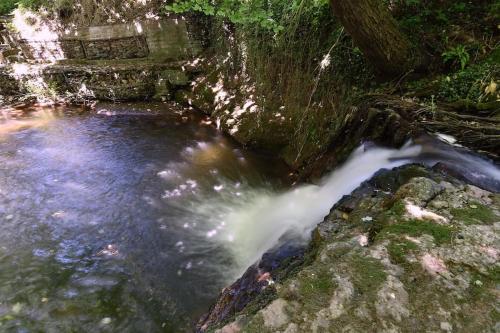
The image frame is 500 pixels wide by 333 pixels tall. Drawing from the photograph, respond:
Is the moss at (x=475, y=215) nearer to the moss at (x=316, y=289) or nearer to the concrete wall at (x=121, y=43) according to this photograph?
the moss at (x=316, y=289)

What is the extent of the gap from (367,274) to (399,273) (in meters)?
0.20

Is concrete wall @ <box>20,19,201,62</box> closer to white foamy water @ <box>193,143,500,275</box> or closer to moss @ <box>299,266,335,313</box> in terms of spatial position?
white foamy water @ <box>193,143,500,275</box>

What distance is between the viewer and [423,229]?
239 centimetres

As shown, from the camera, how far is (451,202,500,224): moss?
2455 mm

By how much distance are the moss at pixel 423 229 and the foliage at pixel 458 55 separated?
116 inches

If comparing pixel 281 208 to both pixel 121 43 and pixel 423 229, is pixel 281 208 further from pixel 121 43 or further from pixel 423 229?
pixel 121 43

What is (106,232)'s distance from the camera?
479 cm

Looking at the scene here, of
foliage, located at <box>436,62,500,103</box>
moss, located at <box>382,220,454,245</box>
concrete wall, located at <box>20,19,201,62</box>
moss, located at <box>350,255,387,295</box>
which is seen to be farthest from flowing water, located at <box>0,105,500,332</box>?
concrete wall, located at <box>20,19,201,62</box>

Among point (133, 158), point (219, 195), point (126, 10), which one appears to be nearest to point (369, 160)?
point (219, 195)

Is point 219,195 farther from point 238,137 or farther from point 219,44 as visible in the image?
point 219,44

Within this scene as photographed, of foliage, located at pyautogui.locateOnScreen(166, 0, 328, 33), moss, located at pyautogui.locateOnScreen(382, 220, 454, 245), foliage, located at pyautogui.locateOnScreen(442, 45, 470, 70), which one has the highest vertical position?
foliage, located at pyautogui.locateOnScreen(166, 0, 328, 33)

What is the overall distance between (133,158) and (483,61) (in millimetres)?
5947

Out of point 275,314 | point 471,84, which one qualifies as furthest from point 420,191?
point 471,84

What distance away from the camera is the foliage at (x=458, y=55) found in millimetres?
4379
